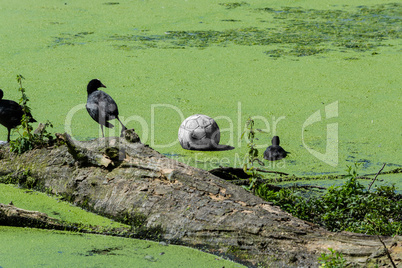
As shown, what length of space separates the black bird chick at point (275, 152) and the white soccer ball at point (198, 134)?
0.48 metres

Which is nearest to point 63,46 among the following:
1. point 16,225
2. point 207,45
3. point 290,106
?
point 207,45

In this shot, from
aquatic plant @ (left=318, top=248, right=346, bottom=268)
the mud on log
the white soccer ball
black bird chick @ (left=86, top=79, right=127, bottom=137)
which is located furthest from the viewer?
black bird chick @ (left=86, top=79, right=127, bottom=137)

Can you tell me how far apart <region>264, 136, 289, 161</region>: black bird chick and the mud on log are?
1.22 m

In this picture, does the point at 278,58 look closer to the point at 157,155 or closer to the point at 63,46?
the point at 63,46

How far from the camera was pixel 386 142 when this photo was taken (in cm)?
477

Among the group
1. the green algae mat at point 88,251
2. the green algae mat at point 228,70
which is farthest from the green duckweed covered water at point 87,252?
the green algae mat at point 228,70

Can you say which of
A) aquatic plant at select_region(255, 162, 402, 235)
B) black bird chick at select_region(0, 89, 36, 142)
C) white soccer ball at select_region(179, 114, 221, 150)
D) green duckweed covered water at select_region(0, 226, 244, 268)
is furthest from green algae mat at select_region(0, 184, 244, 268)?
white soccer ball at select_region(179, 114, 221, 150)

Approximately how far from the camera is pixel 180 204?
10.2 ft

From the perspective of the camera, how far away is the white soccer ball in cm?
465

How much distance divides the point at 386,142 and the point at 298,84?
5.54ft

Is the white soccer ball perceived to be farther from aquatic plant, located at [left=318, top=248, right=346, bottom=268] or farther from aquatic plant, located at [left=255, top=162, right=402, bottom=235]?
aquatic plant, located at [left=318, top=248, right=346, bottom=268]

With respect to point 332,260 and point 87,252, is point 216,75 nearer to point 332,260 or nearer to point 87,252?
point 87,252

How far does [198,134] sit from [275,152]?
647 mm

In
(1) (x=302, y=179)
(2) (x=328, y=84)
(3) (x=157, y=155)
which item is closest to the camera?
(3) (x=157, y=155)
